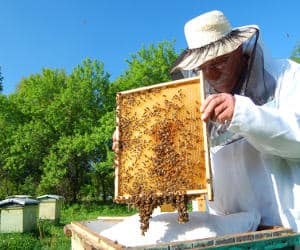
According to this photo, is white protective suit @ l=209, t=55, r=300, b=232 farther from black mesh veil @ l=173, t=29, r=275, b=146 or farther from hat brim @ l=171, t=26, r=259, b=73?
hat brim @ l=171, t=26, r=259, b=73

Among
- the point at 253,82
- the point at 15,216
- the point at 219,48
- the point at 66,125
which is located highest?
the point at 66,125

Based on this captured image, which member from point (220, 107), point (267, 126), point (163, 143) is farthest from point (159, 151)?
point (267, 126)

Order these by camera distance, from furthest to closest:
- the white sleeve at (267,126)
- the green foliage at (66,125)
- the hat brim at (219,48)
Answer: the green foliage at (66,125)
the hat brim at (219,48)
the white sleeve at (267,126)

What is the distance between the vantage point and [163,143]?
2.12m

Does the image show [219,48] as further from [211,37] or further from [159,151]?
[159,151]

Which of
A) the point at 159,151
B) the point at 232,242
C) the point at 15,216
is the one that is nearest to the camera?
the point at 232,242

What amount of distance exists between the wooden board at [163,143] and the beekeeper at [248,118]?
0.19 metres

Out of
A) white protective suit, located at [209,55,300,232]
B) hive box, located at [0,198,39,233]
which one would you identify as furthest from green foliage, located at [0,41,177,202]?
white protective suit, located at [209,55,300,232]

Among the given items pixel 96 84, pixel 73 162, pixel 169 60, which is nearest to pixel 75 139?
pixel 73 162

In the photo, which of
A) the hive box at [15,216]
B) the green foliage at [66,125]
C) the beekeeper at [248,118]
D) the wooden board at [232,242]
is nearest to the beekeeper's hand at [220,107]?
the beekeeper at [248,118]

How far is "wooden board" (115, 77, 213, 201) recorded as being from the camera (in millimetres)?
2012

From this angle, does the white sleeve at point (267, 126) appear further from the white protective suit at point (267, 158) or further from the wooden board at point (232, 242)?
the wooden board at point (232, 242)

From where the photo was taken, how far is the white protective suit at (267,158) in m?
1.89

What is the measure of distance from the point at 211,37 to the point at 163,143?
0.78 meters
